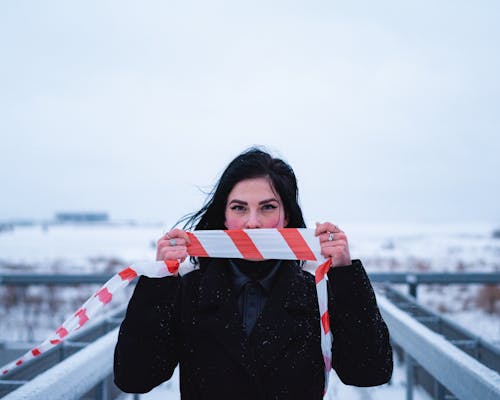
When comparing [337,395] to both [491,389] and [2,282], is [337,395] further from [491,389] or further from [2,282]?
[2,282]

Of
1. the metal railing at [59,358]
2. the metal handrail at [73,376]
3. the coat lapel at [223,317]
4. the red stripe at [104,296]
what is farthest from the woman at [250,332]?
the metal railing at [59,358]

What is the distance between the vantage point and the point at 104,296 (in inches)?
77.0

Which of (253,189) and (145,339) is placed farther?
(253,189)

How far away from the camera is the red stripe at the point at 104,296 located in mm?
1939

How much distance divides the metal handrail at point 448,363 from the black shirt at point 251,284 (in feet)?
2.71

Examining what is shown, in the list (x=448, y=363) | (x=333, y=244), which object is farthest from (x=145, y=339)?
(x=448, y=363)

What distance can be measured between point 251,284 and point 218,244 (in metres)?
0.24

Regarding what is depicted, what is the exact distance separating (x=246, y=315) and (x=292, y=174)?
80 centimetres

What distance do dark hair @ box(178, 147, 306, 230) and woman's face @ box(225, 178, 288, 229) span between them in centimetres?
7

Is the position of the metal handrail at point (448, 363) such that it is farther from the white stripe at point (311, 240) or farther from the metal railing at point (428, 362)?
the white stripe at point (311, 240)

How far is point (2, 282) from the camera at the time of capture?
4637mm

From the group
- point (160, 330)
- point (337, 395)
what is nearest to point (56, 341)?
point (160, 330)

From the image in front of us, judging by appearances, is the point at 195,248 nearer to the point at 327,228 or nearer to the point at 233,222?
the point at 233,222

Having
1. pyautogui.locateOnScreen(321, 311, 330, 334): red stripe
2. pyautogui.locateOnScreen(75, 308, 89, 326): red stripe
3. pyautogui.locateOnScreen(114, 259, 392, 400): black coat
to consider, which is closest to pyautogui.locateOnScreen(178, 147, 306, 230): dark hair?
pyautogui.locateOnScreen(114, 259, 392, 400): black coat
